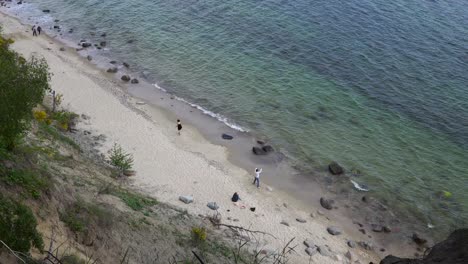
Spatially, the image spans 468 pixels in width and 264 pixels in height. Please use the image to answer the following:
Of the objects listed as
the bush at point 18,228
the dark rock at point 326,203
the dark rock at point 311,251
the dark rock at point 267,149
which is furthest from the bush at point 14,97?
the dark rock at point 326,203

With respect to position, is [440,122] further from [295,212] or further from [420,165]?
[295,212]

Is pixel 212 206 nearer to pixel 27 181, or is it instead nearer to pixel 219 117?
pixel 27 181

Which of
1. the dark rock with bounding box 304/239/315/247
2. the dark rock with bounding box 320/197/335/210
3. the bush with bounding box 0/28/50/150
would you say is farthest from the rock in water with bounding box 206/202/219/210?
the bush with bounding box 0/28/50/150

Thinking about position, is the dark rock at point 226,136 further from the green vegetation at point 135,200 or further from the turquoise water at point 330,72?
the green vegetation at point 135,200

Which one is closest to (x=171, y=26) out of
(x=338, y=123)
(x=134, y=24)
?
(x=134, y=24)

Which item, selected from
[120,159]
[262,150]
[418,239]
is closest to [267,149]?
[262,150]

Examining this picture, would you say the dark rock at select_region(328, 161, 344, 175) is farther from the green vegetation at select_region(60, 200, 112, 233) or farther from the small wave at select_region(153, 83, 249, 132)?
the green vegetation at select_region(60, 200, 112, 233)
